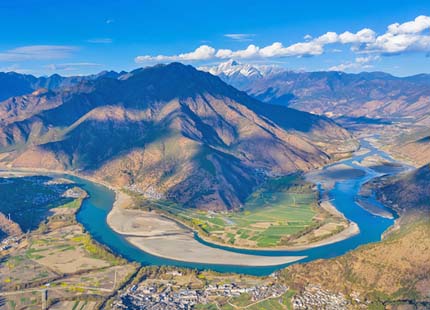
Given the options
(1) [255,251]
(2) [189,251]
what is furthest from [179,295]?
(1) [255,251]

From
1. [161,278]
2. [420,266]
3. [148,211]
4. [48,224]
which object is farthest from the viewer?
[148,211]

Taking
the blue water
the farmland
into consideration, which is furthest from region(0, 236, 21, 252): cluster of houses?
the farmland

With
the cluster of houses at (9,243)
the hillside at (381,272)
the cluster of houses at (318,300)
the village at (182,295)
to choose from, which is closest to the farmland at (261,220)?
the hillside at (381,272)

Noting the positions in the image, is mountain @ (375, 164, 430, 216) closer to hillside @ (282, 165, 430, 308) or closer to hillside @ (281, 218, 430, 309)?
hillside @ (282, 165, 430, 308)

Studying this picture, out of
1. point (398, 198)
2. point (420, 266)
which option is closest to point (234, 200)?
point (398, 198)

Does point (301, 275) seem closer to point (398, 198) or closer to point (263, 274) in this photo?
point (263, 274)
